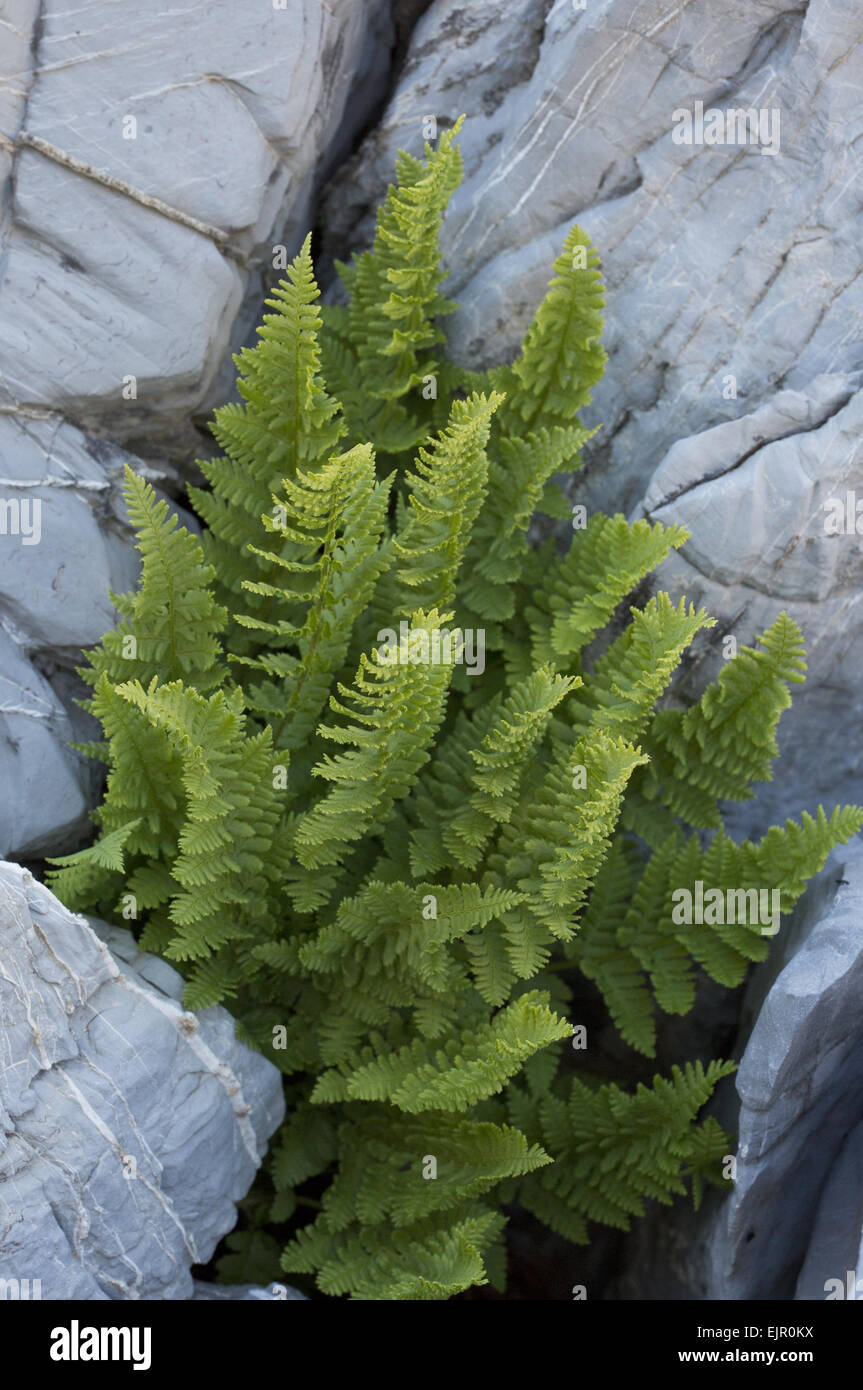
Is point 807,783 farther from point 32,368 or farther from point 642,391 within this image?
point 32,368

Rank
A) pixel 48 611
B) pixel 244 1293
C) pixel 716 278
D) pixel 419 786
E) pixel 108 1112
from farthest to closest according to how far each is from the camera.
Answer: pixel 716 278 < pixel 48 611 < pixel 419 786 < pixel 244 1293 < pixel 108 1112

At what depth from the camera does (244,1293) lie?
4332 millimetres

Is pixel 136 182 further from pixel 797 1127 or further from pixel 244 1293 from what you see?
pixel 797 1127

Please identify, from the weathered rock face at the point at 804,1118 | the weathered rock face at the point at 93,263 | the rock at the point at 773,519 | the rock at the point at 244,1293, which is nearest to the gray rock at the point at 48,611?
the weathered rock face at the point at 93,263

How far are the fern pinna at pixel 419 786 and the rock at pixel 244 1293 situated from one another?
13 cm

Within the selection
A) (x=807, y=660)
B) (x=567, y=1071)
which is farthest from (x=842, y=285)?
(x=567, y=1071)

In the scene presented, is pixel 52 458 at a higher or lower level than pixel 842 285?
lower

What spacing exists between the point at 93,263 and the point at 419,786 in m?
2.32

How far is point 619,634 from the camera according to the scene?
5.20 m

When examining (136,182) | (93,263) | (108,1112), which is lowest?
(108,1112)

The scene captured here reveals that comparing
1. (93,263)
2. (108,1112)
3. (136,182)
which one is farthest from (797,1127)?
(136,182)
